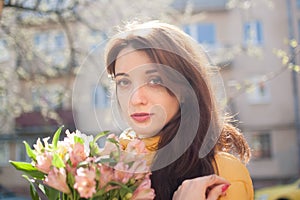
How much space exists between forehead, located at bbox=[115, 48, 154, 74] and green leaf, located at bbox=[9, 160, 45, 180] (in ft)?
1.39

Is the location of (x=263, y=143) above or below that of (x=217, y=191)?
below

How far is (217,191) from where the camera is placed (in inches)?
54.6

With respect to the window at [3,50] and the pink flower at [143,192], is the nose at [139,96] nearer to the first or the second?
the pink flower at [143,192]

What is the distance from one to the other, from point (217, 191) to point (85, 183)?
386 mm

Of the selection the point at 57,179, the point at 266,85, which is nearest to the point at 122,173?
the point at 57,179

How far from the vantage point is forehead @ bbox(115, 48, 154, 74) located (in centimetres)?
158

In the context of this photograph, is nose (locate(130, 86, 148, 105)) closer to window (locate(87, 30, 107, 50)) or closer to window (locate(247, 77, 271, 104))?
window (locate(87, 30, 107, 50))

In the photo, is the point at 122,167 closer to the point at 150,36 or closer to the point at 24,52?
the point at 150,36

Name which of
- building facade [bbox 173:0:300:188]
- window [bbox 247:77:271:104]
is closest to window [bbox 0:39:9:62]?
building facade [bbox 173:0:300:188]

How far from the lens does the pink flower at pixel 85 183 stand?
118 cm

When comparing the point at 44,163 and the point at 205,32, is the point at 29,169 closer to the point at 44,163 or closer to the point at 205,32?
the point at 44,163

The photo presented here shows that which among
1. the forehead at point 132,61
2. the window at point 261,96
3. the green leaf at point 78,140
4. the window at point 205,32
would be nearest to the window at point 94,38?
the forehead at point 132,61

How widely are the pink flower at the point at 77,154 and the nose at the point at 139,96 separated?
27 cm

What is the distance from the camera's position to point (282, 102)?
17.0 m
